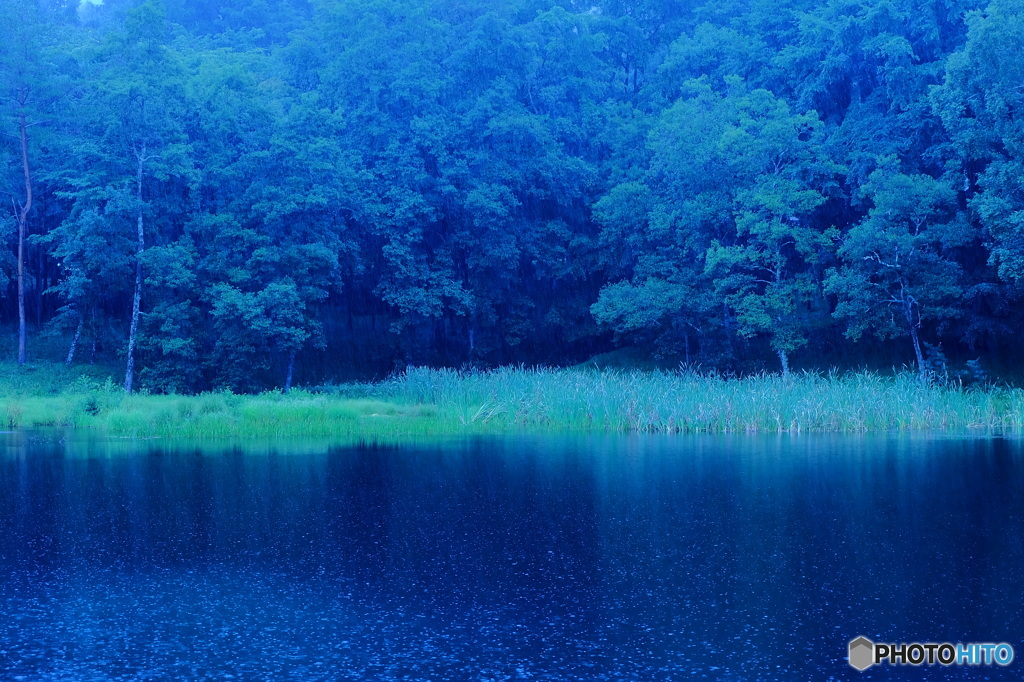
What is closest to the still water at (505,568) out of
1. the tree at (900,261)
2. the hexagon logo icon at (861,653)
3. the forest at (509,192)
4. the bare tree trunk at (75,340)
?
the hexagon logo icon at (861,653)

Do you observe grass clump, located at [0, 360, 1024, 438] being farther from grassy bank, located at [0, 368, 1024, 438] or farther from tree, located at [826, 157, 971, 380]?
tree, located at [826, 157, 971, 380]

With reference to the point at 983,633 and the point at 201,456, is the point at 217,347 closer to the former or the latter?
the point at 201,456

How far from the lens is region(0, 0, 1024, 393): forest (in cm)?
3828

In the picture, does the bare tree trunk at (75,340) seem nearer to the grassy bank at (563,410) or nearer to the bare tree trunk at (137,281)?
the bare tree trunk at (137,281)

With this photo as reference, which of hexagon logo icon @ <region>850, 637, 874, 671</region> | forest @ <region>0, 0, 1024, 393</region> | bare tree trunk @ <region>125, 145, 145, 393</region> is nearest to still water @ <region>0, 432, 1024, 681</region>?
hexagon logo icon @ <region>850, 637, 874, 671</region>

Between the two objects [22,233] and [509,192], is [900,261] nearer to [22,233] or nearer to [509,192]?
[509,192]

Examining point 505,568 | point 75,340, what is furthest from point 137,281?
point 505,568

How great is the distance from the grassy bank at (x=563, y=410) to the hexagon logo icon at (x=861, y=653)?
18.7 m

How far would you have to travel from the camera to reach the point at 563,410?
2875 centimetres

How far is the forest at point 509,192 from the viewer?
38.3m

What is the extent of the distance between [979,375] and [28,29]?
3630cm

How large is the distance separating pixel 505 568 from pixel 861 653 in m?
4.27

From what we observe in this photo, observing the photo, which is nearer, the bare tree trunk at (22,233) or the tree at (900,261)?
the tree at (900,261)

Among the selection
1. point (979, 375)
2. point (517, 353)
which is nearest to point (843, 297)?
point (979, 375)
